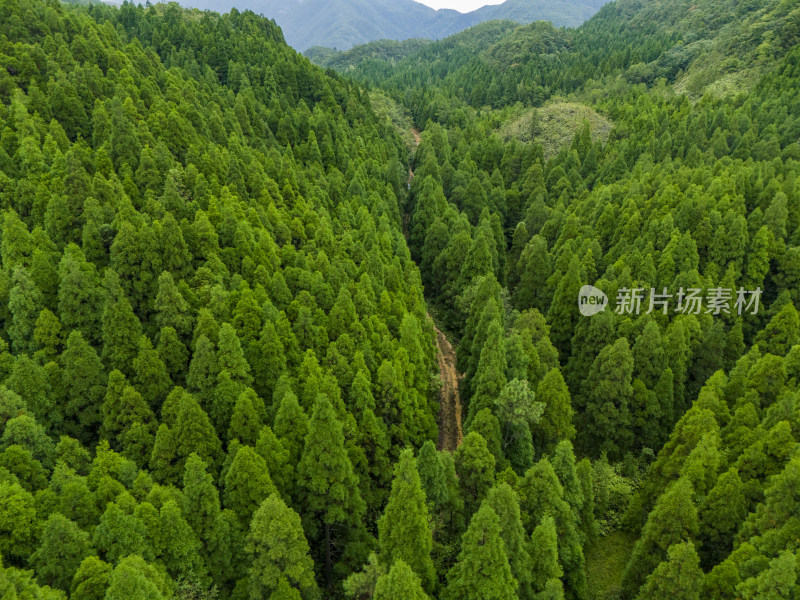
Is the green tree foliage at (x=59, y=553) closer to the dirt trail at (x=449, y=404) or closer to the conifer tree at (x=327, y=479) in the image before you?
the conifer tree at (x=327, y=479)

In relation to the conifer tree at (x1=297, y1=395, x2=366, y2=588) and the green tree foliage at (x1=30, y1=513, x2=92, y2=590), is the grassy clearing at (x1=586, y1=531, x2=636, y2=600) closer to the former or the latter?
the conifer tree at (x1=297, y1=395, x2=366, y2=588)

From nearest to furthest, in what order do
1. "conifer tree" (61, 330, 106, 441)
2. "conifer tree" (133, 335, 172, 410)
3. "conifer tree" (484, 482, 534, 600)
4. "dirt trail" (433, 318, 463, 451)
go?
"conifer tree" (484, 482, 534, 600) → "conifer tree" (61, 330, 106, 441) → "conifer tree" (133, 335, 172, 410) → "dirt trail" (433, 318, 463, 451)

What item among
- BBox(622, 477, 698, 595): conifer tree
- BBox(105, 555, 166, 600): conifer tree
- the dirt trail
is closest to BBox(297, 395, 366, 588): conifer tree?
BBox(105, 555, 166, 600): conifer tree

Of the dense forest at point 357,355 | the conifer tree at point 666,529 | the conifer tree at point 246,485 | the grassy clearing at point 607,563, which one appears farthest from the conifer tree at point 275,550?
the grassy clearing at point 607,563

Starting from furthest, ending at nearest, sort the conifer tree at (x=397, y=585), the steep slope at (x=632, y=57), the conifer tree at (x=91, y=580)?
1. the steep slope at (x=632, y=57)
2. the conifer tree at (x=397, y=585)
3. the conifer tree at (x=91, y=580)

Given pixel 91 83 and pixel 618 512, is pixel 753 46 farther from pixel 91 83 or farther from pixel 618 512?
pixel 91 83

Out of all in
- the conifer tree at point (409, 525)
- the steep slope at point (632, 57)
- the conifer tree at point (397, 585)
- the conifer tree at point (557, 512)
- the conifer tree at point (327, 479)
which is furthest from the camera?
the steep slope at point (632, 57)

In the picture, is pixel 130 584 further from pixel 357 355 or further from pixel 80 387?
pixel 357 355
